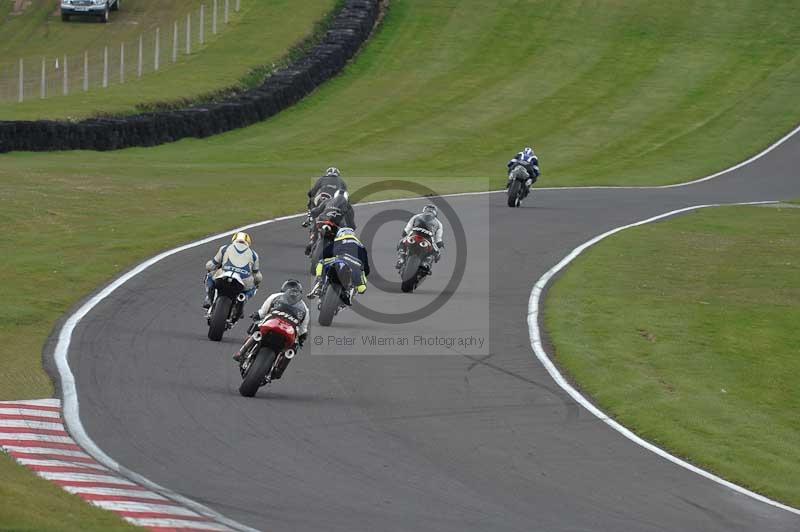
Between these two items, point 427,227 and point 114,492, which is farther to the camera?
point 427,227

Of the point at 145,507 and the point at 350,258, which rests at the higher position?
the point at 350,258

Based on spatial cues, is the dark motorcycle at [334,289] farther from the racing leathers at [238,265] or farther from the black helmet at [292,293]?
the black helmet at [292,293]

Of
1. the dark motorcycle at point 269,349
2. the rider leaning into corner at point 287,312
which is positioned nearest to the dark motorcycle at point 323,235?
the rider leaning into corner at point 287,312

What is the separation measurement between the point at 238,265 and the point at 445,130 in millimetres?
30564

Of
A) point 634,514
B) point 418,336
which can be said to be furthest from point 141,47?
point 634,514

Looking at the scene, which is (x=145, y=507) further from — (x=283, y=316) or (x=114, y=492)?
(x=283, y=316)

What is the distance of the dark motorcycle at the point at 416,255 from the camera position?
69.6 ft

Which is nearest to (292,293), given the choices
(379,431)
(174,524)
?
(379,431)

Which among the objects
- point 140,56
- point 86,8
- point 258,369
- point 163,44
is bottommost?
point 258,369

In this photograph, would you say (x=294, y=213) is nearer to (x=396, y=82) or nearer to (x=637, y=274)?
(x=637, y=274)

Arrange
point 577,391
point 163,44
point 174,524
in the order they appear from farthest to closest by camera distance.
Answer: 1. point 163,44
2. point 577,391
3. point 174,524

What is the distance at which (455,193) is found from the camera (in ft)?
115

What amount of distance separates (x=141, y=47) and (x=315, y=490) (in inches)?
1866

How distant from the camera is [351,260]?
18.8m
